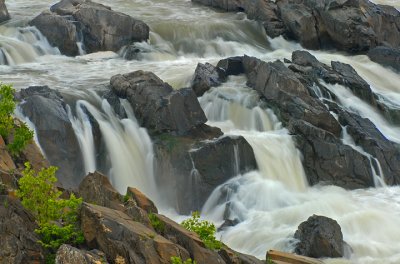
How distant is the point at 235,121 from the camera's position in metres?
25.8

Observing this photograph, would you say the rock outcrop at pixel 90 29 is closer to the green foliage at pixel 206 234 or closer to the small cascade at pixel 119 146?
the small cascade at pixel 119 146

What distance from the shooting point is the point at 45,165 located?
14.7m

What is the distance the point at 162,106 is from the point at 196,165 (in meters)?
2.89

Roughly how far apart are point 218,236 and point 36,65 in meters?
14.9

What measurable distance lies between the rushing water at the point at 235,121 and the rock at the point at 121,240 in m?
7.61

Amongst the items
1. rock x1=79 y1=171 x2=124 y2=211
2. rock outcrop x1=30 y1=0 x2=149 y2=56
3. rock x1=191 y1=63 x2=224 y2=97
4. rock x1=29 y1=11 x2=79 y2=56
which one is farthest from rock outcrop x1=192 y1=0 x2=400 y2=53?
rock x1=79 y1=171 x2=124 y2=211

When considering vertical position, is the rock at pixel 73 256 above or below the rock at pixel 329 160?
above

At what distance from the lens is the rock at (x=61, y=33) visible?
3225 cm

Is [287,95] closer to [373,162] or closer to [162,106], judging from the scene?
[373,162]

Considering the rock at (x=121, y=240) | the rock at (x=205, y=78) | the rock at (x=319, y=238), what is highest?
the rock at (x=121, y=240)

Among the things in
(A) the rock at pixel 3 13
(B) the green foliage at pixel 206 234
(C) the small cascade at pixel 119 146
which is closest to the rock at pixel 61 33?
(A) the rock at pixel 3 13

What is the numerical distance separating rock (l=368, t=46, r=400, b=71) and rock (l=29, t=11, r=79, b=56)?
1595cm

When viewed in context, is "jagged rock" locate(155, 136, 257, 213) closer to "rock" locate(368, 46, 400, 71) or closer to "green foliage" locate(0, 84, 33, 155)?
"green foliage" locate(0, 84, 33, 155)

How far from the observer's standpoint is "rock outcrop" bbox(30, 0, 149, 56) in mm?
32344
